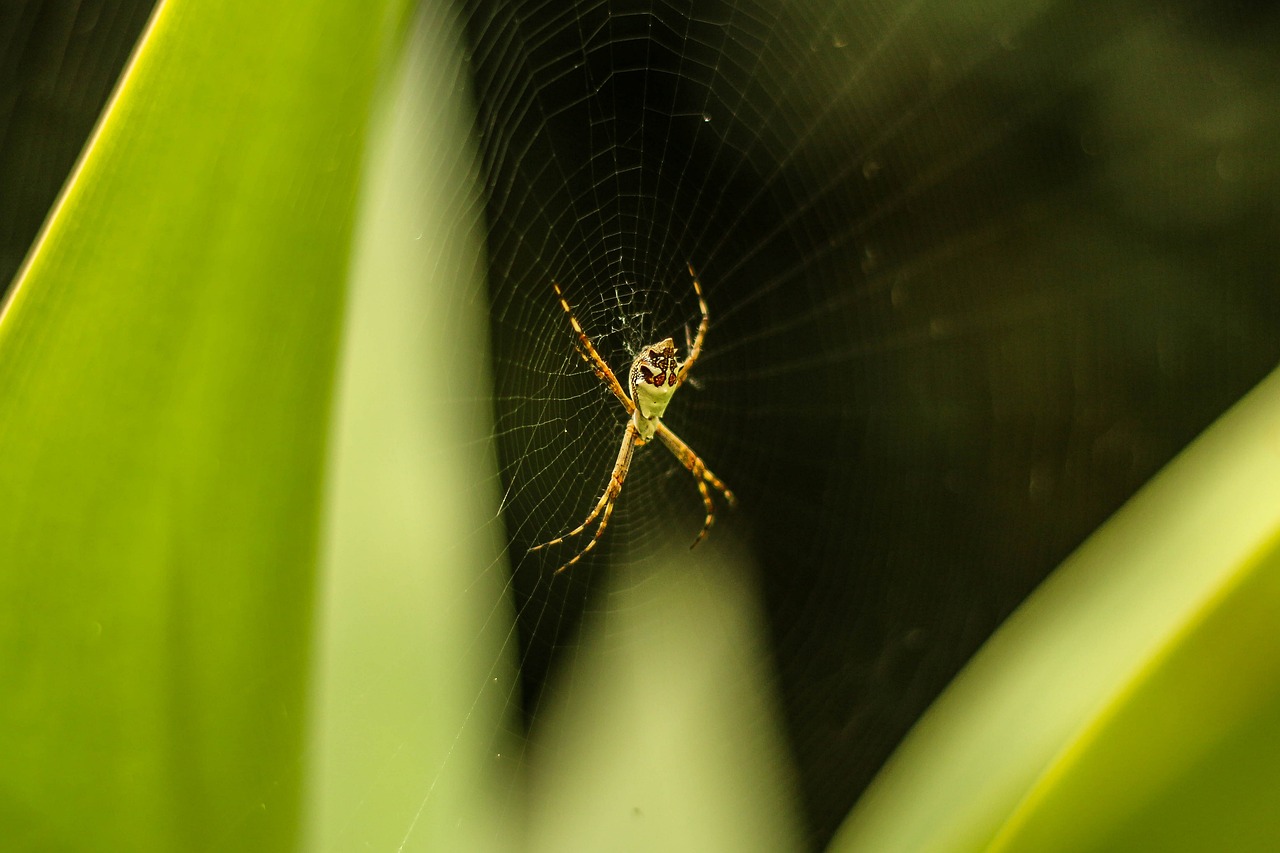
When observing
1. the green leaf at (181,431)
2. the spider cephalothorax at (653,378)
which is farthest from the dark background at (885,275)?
the green leaf at (181,431)

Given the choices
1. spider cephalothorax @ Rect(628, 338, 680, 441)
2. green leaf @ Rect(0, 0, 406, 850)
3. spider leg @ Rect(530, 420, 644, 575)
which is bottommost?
spider leg @ Rect(530, 420, 644, 575)

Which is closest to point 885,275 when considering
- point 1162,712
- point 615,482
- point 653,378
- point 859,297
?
point 859,297

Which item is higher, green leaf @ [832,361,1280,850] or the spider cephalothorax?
green leaf @ [832,361,1280,850]

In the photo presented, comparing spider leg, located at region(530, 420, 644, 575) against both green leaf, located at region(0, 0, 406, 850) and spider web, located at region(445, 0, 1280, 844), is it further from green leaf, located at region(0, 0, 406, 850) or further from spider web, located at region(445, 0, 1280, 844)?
green leaf, located at region(0, 0, 406, 850)

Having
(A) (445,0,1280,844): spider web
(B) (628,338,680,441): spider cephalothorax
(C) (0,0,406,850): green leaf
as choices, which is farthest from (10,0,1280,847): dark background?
(C) (0,0,406,850): green leaf

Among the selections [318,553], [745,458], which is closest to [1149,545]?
[318,553]

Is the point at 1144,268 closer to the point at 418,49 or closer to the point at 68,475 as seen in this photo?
the point at 418,49

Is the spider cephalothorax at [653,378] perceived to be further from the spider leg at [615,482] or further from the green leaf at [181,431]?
the green leaf at [181,431]
